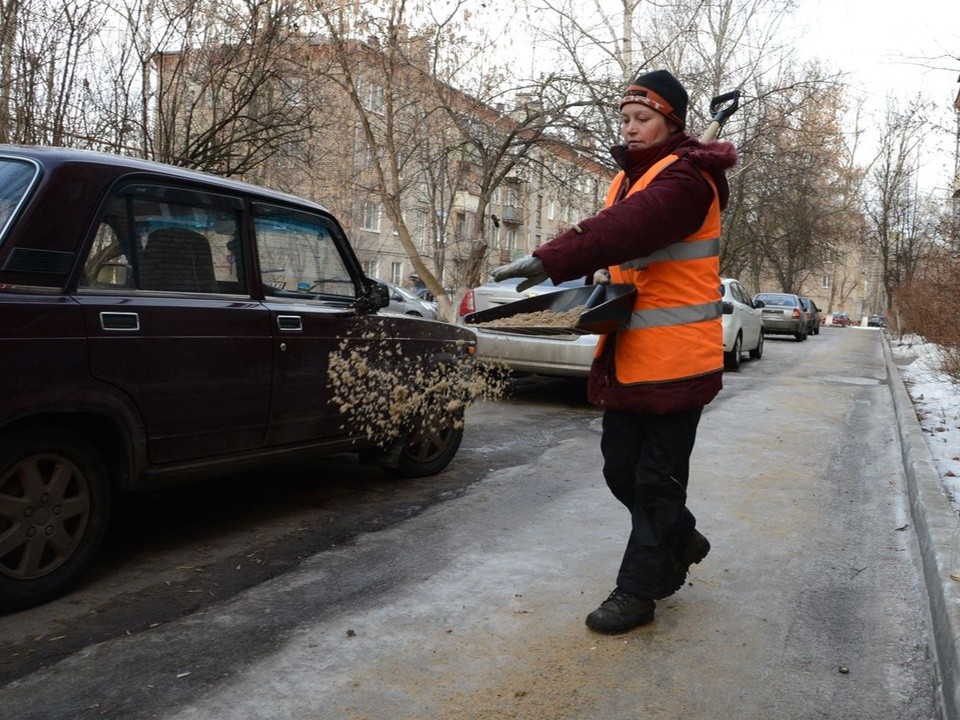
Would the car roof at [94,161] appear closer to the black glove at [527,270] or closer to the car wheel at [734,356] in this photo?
the black glove at [527,270]

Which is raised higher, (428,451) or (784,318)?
(784,318)

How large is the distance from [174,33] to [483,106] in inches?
274

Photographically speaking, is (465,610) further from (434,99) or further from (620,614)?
(434,99)

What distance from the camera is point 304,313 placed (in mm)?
4680

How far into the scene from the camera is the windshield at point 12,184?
11.4ft

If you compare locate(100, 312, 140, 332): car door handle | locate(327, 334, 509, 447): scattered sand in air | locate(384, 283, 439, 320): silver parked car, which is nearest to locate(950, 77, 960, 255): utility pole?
locate(327, 334, 509, 447): scattered sand in air

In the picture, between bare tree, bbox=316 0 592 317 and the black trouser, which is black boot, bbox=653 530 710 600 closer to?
the black trouser

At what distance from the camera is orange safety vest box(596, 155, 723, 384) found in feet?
10.6

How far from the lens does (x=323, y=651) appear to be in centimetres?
316

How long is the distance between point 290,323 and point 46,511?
1542 millimetres

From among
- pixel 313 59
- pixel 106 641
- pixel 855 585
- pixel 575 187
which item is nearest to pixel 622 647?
pixel 855 585

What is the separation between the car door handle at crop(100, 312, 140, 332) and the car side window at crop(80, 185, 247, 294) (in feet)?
0.43

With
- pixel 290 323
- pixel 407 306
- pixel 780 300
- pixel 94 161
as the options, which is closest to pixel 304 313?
pixel 290 323

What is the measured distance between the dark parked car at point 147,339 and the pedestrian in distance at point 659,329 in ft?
5.36
